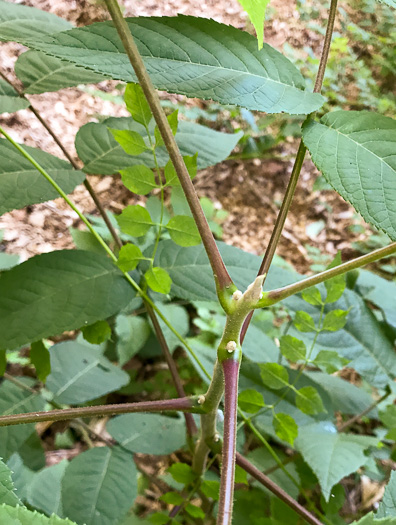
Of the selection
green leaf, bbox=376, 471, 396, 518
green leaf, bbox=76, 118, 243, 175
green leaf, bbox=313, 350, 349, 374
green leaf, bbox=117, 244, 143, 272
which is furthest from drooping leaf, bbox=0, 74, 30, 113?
green leaf, bbox=376, 471, 396, 518

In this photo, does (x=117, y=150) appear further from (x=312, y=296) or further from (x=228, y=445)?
(x=228, y=445)

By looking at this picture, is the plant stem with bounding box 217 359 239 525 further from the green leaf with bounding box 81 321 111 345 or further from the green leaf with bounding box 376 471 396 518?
the green leaf with bounding box 81 321 111 345

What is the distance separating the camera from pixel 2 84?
79cm

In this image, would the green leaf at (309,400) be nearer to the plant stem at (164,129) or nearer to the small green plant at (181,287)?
the small green plant at (181,287)

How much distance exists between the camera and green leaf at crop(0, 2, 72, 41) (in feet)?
2.16

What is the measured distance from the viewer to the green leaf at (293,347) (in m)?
0.80

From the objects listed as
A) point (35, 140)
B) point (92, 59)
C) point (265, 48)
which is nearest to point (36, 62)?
point (92, 59)

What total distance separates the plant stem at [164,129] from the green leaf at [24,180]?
353 millimetres

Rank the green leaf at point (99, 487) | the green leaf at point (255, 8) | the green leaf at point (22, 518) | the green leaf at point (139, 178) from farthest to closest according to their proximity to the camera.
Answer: the green leaf at point (99, 487), the green leaf at point (139, 178), the green leaf at point (255, 8), the green leaf at point (22, 518)

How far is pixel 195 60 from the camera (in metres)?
0.58

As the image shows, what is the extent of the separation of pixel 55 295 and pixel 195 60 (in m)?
0.45

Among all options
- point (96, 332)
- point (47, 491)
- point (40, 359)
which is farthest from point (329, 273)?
point (47, 491)

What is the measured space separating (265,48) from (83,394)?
2.87 ft

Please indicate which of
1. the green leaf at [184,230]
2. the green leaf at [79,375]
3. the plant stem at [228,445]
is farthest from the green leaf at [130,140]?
the green leaf at [79,375]
